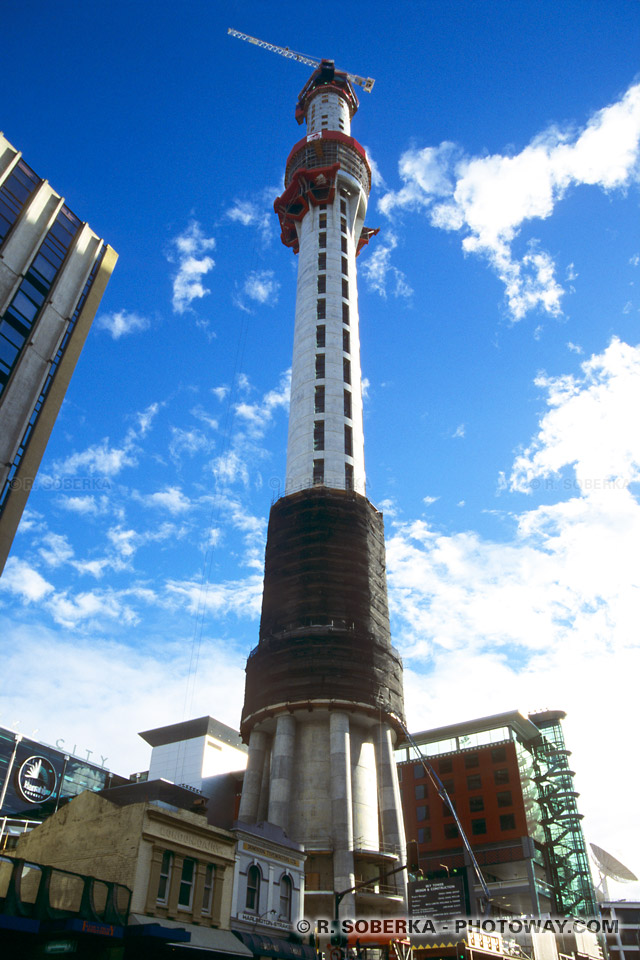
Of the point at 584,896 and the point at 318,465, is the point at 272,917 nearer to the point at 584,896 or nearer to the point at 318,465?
the point at 318,465

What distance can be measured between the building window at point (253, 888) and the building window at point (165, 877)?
6434mm

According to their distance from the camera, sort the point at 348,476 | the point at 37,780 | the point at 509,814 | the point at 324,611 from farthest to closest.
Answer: the point at 37,780 → the point at 509,814 → the point at 348,476 → the point at 324,611

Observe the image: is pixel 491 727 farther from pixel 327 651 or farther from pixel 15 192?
pixel 15 192

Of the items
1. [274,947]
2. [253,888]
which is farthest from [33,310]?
[274,947]

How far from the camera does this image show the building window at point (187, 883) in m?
31.5

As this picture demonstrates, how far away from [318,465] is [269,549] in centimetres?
950

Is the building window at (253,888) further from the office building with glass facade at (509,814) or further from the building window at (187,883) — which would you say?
the office building with glass facade at (509,814)

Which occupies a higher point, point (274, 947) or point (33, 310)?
point (33, 310)

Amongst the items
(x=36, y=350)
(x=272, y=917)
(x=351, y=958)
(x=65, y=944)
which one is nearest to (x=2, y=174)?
(x=36, y=350)

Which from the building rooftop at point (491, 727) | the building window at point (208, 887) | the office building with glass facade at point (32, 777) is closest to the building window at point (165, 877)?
the building window at point (208, 887)

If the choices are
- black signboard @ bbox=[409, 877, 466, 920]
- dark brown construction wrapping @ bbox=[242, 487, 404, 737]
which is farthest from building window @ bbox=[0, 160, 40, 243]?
black signboard @ bbox=[409, 877, 466, 920]

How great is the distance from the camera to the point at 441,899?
3266 cm

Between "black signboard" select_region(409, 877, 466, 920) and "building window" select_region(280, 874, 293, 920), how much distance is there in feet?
26.3

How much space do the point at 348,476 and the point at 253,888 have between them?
134 feet
